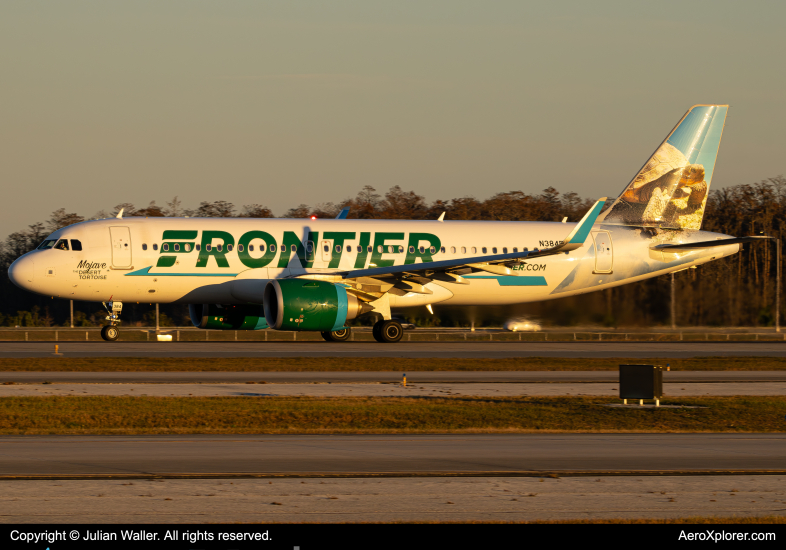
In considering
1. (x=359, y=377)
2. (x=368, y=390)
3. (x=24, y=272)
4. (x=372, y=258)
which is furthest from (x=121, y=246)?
(x=368, y=390)

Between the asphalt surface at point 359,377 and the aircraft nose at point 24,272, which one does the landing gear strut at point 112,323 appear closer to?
the aircraft nose at point 24,272

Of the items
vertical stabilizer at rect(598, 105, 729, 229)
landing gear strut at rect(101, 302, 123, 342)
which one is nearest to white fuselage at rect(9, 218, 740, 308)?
landing gear strut at rect(101, 302, 123, 342)

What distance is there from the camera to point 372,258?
129ft

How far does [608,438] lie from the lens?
631 inches

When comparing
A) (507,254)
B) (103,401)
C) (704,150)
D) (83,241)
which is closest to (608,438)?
(103,401)

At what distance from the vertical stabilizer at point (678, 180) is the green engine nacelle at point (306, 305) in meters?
14.0

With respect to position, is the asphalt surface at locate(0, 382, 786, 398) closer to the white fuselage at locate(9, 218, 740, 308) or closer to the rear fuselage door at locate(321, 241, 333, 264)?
the white fuselage at locate(9, 218, 740, 308)

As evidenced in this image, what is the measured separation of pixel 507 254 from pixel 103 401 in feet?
74.9

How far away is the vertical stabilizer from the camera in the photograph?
43.3 meters

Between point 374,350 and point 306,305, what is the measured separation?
3.01 metres

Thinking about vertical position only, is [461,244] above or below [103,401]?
above
